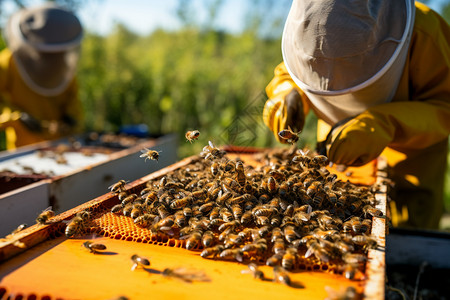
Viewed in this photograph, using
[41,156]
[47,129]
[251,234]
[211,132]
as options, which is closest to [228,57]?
[211,132]

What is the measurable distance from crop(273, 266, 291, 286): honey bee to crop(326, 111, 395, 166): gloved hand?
1104 millimetres

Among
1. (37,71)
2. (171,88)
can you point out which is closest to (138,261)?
(37,71)

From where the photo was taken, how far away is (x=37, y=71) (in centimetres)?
517

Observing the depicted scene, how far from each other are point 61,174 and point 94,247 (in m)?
2.08

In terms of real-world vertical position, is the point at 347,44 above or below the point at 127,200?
above

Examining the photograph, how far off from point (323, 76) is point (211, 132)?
7.68 m

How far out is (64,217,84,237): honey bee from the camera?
1.79m

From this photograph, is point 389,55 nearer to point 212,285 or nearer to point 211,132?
point 212,285

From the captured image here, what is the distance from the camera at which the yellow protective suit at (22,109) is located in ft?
17.7

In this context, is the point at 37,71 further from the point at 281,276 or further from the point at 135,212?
the point at 281,276

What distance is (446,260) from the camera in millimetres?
2904

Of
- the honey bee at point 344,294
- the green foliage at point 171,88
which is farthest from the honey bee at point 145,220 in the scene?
the green foliage at point 171,88

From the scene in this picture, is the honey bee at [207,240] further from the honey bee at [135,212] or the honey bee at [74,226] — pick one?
the honey bee at [74,226]

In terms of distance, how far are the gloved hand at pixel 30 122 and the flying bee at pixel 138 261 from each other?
4.56m
